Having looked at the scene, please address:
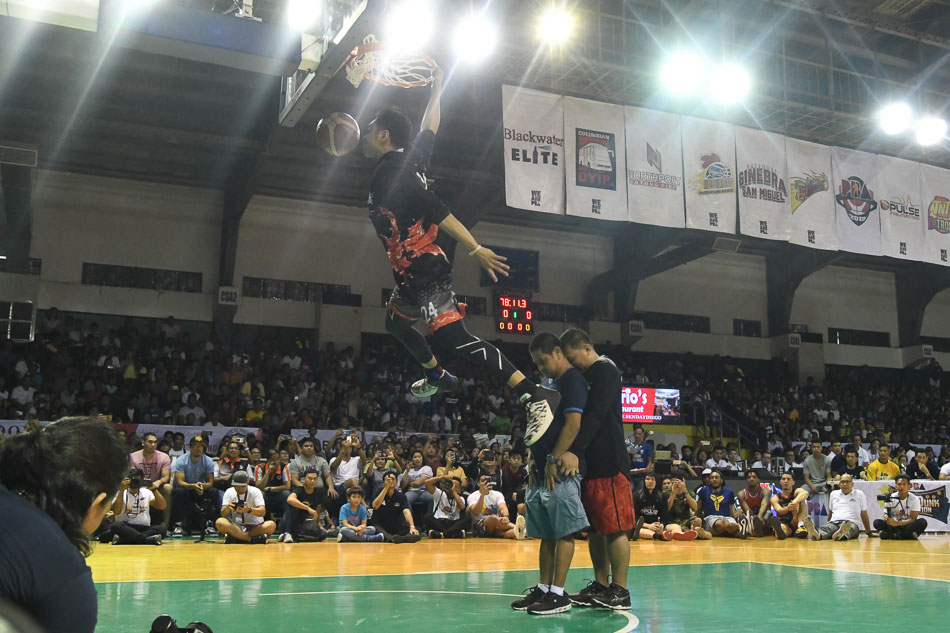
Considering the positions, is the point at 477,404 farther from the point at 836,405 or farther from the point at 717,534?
the point at 836,405

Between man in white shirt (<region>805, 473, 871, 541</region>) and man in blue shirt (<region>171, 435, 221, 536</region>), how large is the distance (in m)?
9.15

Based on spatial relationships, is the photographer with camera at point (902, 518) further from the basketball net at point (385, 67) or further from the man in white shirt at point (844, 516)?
the basketball net at point (385, 67)

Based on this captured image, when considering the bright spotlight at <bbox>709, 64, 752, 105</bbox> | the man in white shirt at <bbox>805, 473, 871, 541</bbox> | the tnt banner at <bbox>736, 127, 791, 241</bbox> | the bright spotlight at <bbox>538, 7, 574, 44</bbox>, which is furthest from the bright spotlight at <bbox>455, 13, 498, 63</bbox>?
the man in white shirt at <bbox>805, 473, 871, 541</bbox>

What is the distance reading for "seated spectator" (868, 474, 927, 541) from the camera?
13094 millimetres

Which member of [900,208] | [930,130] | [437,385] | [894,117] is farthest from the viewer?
[900,208]

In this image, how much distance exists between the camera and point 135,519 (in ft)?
35.9

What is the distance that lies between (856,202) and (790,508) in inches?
231

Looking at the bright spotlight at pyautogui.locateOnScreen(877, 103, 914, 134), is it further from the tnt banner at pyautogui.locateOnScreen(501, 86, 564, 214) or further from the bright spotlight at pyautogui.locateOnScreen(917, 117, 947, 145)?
the tnt banner at pyautogui.locateOnScreen(501, 86, 564, 214)

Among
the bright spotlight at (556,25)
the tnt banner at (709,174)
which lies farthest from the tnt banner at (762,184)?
the bright spotlight at (556,25)

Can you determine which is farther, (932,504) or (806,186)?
(806,186)

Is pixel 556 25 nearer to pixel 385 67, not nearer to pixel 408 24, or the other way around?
pixel 408 24

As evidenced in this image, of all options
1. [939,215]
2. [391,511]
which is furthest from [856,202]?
[391,511]

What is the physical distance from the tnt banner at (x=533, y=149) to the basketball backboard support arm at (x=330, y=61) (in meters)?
3.51

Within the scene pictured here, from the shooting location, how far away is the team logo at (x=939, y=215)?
16.1 meters
